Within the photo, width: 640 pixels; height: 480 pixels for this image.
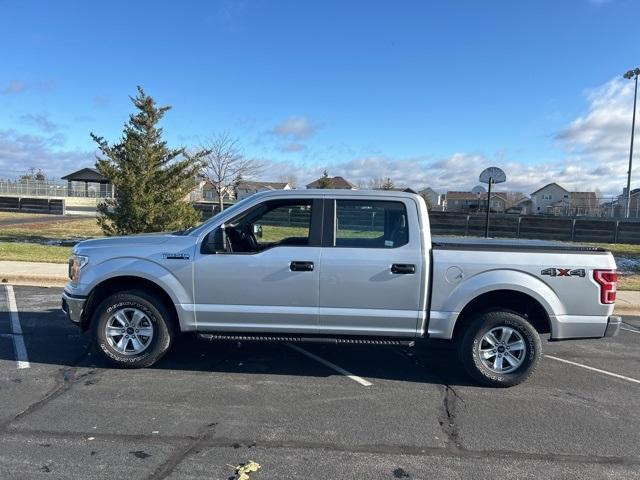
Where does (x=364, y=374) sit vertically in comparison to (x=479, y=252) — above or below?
below

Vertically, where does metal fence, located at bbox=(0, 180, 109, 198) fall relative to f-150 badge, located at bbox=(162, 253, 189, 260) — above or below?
above

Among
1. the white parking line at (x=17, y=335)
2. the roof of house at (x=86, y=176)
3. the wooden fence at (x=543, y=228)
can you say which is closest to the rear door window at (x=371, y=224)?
the white parking line at (x=17, y=335)

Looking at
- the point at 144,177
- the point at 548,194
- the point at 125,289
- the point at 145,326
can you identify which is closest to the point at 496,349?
the point at 145,326

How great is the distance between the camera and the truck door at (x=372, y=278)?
16.9ft

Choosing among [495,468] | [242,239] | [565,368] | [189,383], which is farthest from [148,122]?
[495,468]

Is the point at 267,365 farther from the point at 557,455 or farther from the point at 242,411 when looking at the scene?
the point at 557,455

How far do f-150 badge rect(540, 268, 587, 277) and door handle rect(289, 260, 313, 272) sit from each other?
2.25 meters

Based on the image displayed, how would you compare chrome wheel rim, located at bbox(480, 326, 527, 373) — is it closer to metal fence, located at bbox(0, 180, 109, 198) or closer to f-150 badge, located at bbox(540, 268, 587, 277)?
f-150 badge, located at bbox(540, 268, 587, 277)

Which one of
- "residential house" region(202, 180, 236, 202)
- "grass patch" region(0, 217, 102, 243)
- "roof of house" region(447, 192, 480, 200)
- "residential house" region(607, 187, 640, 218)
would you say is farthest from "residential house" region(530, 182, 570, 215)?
"grass patch" region(0, 217, 102, 243)

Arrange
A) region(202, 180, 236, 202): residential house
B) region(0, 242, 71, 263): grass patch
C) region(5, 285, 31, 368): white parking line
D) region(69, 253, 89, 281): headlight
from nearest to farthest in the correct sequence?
region(69, 253, 89, 281): headlight < region(5, 285, 31, 368): white parking line < region(0, 242, 71, 263): grass patch < region(202, 180, 236, 202): residential house

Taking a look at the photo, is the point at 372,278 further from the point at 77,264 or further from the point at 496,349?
the point at 77,264

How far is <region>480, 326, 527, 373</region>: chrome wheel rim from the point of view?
522cm

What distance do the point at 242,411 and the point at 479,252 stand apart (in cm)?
265

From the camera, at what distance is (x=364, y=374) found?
18.3ft
